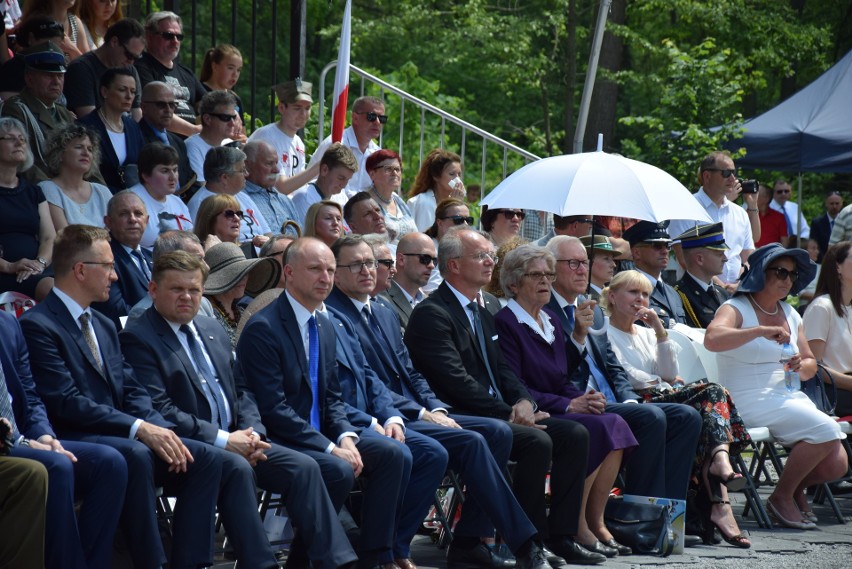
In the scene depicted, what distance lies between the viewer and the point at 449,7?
24109mm

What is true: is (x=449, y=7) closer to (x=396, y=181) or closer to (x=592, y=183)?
(x=396, y=181)

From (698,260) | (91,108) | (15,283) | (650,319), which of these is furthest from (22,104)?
(698,260)

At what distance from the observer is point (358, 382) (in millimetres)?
7148

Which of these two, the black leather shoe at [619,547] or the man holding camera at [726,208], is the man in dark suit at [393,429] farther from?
the man holding camera at [726,208]

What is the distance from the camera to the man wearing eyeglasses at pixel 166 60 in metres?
10.7

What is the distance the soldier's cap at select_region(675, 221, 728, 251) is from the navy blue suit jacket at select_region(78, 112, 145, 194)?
4353 mm

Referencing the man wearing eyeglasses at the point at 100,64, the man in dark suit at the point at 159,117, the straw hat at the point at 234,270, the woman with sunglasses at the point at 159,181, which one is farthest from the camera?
the man wearing eyeglasses at the point at 100,64

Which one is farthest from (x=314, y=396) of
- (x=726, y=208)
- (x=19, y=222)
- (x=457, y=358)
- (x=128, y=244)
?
(x=726, y=208)

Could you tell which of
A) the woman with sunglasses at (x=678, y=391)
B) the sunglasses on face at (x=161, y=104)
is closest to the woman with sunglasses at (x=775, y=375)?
the woman with sunglasses at (x=678, y=391)

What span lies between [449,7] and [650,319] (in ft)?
54.5

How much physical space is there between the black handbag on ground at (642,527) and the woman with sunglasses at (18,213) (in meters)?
3.81

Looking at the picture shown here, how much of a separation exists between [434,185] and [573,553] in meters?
4.42

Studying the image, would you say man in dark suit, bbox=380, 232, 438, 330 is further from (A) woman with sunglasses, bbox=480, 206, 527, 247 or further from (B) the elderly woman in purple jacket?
(A) woman with sunglasses, bbox=480, 206, 527, 247

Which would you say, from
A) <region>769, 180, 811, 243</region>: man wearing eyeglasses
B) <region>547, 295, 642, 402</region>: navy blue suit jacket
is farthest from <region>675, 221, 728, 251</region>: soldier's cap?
<region>769, 180, 811, 243</region>: man wearing eyeglasses
